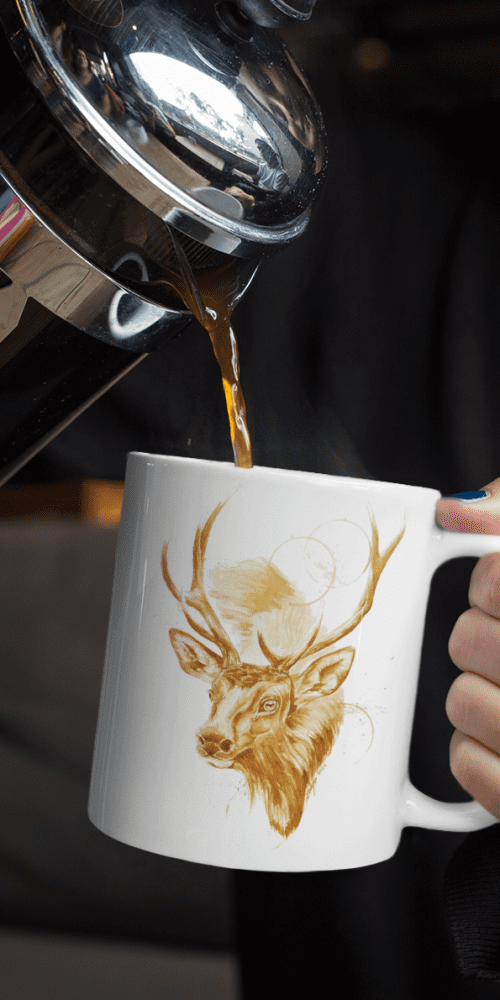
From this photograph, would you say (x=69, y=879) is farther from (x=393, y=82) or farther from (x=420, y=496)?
(x=393, y=82)

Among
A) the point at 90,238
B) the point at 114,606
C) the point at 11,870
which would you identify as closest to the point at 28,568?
the point at 11,870

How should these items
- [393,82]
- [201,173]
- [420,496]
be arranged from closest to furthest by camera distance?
[201,173], [420,496], [393,82]

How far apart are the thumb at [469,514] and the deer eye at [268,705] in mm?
126

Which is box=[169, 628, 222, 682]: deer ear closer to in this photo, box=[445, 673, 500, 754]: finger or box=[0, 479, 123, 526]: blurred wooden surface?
box=[445, 673, 500, 754]: finger

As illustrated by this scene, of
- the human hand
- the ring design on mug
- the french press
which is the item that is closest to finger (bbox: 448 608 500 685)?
the human hand

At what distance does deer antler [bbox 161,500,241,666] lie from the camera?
14.2 inches

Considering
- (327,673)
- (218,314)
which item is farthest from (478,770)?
(218,314)

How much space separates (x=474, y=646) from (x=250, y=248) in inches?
10.2

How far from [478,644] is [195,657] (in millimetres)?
173

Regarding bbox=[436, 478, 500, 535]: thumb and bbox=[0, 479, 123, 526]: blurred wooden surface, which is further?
bbox=[0, 479, 123, 526]: blurred wooden surface

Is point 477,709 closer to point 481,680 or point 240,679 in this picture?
point 481,680

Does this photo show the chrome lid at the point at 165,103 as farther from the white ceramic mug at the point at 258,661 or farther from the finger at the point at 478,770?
the finger at the point at 478,770

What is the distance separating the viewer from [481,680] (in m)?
0.45

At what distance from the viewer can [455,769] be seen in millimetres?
471
